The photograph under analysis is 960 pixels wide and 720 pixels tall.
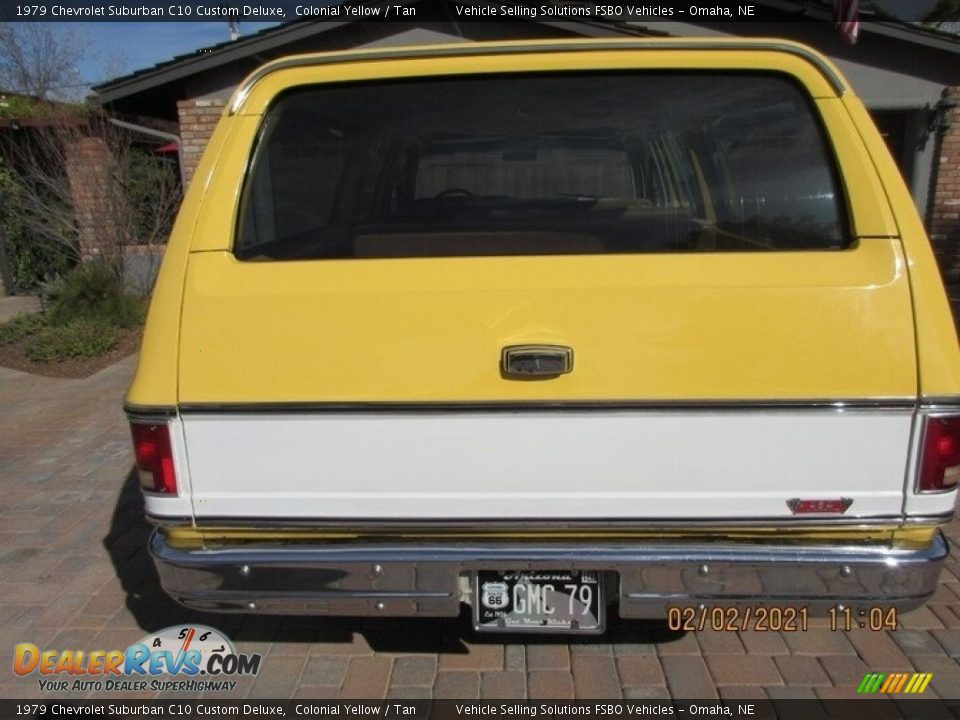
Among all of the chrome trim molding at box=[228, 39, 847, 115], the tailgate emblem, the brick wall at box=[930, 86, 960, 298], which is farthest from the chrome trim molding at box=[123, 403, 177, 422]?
the brick wall at box=[930, 86, 960, 298]

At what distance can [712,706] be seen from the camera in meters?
2.32

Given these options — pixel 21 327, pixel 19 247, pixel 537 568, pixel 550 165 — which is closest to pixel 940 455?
pixel 537 568

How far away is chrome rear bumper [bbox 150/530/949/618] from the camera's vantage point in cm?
190

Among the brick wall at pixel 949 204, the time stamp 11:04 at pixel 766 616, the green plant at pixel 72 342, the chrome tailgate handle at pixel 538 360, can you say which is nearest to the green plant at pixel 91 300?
the green plant at pixel 72 342

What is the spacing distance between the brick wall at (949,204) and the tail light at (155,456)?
30.7 ft

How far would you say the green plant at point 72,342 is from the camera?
7312mm

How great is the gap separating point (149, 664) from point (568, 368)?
1.94 metres

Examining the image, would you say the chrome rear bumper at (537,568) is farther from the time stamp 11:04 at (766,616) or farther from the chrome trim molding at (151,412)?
the chrome trim molding at (151,412)

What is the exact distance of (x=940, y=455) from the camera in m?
1.84

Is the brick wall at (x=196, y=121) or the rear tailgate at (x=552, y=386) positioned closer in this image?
the rear tailgate at (x=552, y=386)

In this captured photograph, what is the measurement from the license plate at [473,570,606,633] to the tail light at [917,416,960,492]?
88cm

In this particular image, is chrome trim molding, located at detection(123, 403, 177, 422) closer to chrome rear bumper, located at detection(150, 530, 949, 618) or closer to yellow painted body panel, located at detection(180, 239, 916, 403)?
yellow painted body panel, located at detection(180, 239, 916, 403)

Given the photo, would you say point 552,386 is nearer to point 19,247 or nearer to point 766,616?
point 766,616

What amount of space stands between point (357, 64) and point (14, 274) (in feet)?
36.5
